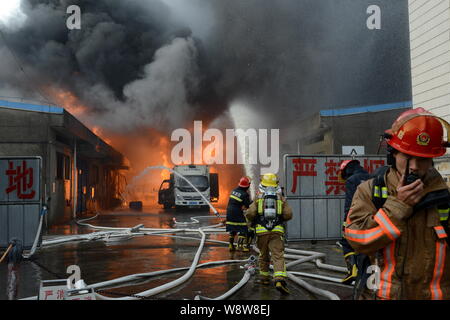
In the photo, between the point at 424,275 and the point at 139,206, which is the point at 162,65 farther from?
the point at 424,275

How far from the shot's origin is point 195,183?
2248 cm

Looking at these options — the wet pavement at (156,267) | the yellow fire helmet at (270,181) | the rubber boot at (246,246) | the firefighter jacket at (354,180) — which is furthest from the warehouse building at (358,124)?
the firefighter jacket at (354,180)

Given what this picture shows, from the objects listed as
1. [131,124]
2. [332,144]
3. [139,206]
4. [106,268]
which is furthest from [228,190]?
[106,268]

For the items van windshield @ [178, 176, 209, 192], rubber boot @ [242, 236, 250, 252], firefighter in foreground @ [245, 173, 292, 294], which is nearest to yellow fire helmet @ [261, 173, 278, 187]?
firefighter in foreground @ [245, 173, 292, 294]

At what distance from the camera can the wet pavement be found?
5.20 metres

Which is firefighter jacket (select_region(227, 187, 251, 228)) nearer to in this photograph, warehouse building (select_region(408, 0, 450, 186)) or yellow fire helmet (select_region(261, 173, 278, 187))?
yellow fire helmet (select_region(261, 173, 278, 187))

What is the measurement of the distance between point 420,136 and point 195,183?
20.8 meters

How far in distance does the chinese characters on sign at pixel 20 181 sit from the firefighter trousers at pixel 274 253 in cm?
574

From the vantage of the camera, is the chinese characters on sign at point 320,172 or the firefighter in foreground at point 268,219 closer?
the firefighter in foreground at point 268,219

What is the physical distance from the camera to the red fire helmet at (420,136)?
6.40 feet

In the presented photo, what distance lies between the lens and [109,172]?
105 ft

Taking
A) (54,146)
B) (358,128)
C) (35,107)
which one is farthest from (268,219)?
(358,128)

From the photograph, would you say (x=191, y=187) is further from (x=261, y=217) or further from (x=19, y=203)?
(x=261, y=217)

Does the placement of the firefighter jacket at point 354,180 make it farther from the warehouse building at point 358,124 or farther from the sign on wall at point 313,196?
the warehouse building at point 358,124
